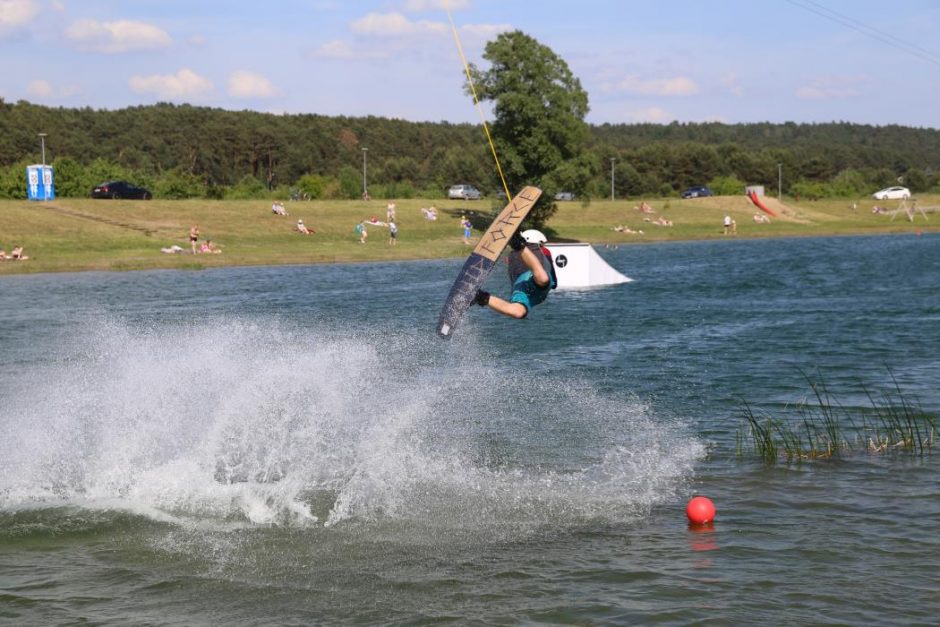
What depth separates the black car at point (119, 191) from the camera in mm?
75688

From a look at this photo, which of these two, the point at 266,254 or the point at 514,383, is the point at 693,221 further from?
the point at 514,383

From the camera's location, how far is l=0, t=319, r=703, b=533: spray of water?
12477mm

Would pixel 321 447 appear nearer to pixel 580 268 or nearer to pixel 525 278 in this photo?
pixel 525 278

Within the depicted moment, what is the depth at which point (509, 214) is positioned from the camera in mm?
13812

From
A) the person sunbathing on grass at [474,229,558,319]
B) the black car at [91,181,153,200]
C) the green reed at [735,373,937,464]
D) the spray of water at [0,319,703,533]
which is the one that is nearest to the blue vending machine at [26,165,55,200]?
the black car at [91,181,153,200]

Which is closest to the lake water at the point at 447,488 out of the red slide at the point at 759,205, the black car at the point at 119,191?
the black car at the point at 119,191

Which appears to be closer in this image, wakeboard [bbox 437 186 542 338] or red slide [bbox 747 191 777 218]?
wakeboard [bbox 437 186 542 338]

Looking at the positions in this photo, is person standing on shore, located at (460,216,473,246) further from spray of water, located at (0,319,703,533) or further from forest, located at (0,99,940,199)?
spray of water, located at (0,319,703,533)

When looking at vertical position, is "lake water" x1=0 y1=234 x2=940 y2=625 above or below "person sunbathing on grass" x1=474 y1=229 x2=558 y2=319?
below

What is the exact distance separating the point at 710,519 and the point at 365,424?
6.43 m

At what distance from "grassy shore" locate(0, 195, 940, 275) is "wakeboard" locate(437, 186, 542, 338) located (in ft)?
135

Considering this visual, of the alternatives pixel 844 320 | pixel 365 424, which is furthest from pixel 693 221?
pixel 365 424

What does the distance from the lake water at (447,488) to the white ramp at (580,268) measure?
1485 centimetres

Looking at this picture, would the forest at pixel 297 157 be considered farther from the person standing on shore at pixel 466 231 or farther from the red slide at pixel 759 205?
the person standing on shore at pixel 466 231
